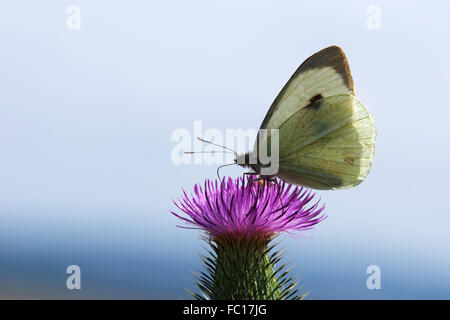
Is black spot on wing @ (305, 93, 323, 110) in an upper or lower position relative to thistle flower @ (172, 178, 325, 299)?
upper

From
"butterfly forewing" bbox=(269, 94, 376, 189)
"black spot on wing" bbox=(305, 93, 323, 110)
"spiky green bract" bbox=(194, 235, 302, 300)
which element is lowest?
"spiky green bract" bbox=(194, 235, 302, 300)

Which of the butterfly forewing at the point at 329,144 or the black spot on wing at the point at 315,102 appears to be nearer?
the butterfly forewing at the point at 329,144

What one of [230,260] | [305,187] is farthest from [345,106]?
[230,260]

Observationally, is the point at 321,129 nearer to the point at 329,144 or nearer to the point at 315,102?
the point at 329,144

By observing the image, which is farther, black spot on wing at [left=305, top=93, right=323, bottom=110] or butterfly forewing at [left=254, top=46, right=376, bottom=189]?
black spot on wing at [left=305, top=93, right=323, bottom=110]

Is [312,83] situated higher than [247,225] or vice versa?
[312,83]

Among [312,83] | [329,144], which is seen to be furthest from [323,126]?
[312,83]

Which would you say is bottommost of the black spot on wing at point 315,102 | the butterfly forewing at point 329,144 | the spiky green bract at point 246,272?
the spiky green bract at point 246,272
